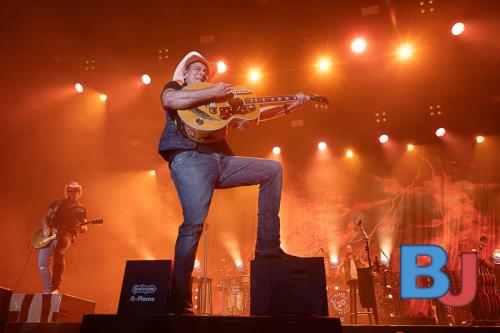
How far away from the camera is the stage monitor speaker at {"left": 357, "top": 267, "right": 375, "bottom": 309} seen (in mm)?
7223

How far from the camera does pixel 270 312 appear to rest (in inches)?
Result: 119

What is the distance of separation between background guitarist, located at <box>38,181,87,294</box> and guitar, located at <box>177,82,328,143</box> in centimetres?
509

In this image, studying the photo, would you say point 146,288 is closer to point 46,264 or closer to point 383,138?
point 46,264

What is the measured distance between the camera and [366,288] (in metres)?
7.32

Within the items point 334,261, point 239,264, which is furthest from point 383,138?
point 239,264

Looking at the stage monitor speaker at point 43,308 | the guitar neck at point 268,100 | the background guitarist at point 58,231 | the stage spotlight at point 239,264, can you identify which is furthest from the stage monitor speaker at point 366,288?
the stage spotlight at point 239,264

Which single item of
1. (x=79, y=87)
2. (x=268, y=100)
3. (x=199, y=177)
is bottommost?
(x=199, y=177)

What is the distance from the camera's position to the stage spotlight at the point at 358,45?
30.0 ft

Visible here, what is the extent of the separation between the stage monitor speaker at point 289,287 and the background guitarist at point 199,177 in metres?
0.25

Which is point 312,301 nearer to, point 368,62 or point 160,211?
point 368,62

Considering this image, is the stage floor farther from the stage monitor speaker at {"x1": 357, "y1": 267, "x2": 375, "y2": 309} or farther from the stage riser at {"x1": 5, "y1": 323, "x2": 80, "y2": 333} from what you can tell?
the stage monitor speaker at {"x1": 357, "y1": 267, "x2": 375, "y2": 309}

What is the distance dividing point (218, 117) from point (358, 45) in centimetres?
658

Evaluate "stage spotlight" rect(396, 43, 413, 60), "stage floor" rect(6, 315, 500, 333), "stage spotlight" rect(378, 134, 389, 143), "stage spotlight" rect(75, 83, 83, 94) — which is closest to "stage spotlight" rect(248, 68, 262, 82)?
"stage spotlight" rect(396, 43, 413, 60)

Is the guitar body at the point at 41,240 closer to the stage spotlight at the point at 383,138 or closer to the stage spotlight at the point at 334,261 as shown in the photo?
the stage spotlight at the point at 334,261
